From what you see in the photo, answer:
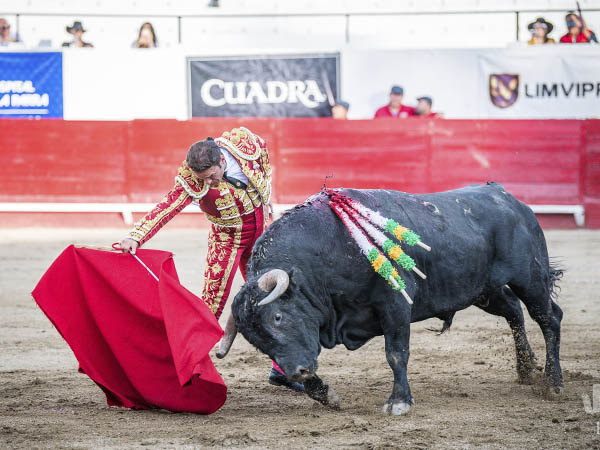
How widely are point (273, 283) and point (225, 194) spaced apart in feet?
2.29

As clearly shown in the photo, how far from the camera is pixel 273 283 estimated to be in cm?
347

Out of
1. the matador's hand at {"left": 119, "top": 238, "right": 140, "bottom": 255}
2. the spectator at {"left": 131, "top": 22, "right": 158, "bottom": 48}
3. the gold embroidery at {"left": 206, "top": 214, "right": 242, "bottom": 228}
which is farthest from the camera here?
the spectator at {"left": 131, "top": 22, "right": 158, "bottom": 48}

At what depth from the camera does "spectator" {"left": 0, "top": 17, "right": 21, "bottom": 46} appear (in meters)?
11.4

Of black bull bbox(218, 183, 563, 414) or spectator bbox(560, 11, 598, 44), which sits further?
spectator bbox(560, 11, 598, 44)

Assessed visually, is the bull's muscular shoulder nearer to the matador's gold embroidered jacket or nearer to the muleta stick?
the matador's gold embroidered jacket

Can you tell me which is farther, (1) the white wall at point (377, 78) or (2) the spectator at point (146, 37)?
(2) the spectator at point (146, 37)

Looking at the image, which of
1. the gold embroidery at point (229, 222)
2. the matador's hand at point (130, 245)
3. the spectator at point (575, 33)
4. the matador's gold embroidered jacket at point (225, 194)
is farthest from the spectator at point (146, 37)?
the matador's hand at point (130, 245)

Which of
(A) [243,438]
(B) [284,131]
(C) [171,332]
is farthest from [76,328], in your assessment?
(B) [284,131]

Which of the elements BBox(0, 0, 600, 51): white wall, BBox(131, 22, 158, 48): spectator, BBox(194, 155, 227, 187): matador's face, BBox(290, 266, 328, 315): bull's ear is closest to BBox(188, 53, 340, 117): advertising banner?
BBox(0, 0, 600, 51): white wall

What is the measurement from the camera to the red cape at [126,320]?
149 inches

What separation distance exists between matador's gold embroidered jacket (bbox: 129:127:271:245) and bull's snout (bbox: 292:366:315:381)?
0.89 m

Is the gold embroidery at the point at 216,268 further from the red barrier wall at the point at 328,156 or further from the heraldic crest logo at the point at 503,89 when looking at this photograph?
the heraldic crest logo at the point at 503,89

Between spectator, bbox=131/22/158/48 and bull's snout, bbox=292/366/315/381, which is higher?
spectator, bbox=131/22/158/48

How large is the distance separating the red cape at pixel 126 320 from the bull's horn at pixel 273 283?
0.39 metres
